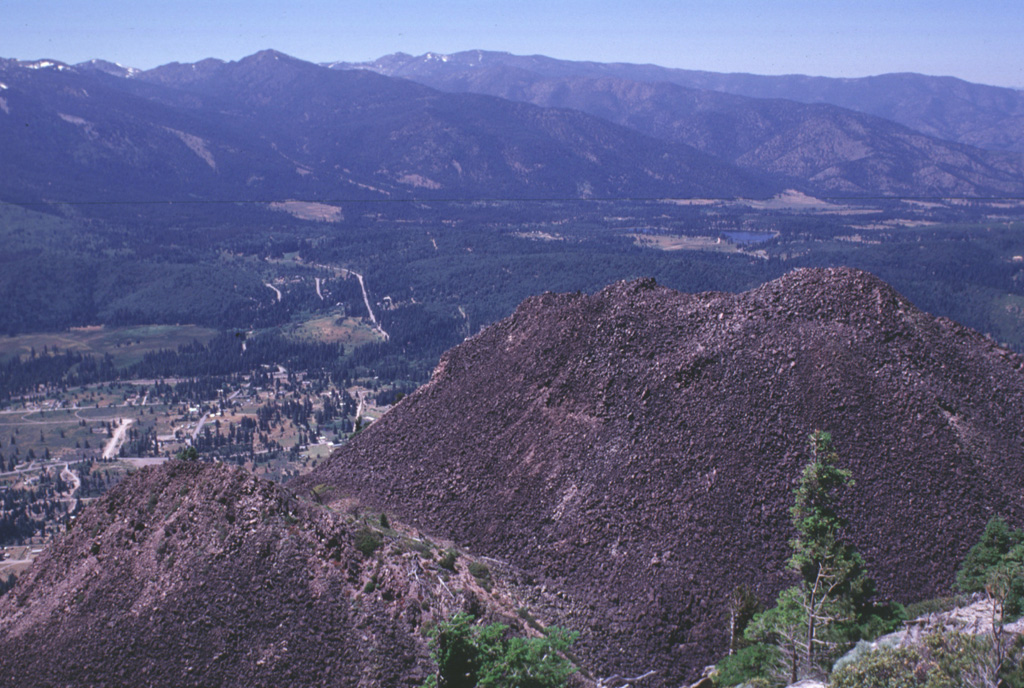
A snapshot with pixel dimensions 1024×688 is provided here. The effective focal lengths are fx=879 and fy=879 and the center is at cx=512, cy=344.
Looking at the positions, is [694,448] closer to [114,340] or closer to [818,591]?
[818,591]

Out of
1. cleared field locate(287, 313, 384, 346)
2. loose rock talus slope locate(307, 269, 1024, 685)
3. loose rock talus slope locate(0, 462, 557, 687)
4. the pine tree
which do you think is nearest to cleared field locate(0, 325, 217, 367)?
cleared field locate(287, 313, 384, 346)

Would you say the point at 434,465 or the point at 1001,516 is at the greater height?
the point at 1001,516

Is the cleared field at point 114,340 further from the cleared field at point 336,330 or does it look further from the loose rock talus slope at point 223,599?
the loose rock talus slope at point 223,599

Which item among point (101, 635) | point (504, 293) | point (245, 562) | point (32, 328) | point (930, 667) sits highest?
point (930, 667)

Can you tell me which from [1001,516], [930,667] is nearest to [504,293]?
[1001,516]

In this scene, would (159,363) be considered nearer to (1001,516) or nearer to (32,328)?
(32,328)

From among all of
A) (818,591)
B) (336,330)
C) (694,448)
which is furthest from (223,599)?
(336,330)
